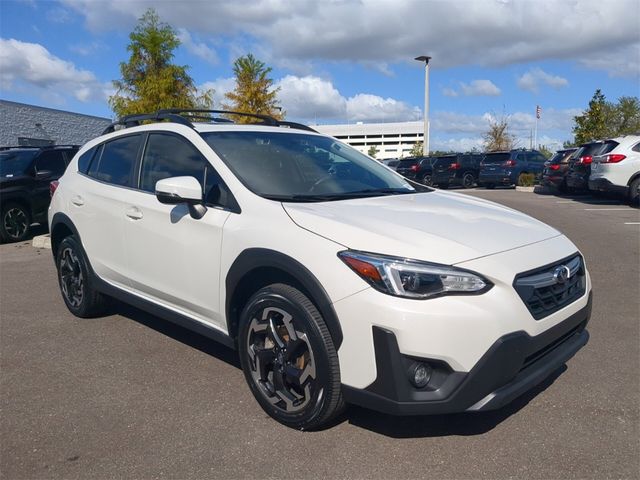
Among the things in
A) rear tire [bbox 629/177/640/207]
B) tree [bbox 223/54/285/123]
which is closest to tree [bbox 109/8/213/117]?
tree [bbox 223/54/285/123]

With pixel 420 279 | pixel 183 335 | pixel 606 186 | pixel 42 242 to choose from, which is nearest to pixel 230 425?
pixel 420 279

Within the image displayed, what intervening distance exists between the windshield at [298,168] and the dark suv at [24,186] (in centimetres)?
824

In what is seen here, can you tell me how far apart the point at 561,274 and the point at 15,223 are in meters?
10.4

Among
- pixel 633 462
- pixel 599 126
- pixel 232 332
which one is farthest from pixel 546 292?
pixel 599 126

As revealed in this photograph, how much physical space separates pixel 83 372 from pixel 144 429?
3.65 ft

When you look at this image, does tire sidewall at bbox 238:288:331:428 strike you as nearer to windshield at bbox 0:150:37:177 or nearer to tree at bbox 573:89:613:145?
windshield at bbox 0:150:37:177

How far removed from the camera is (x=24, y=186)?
10727mm

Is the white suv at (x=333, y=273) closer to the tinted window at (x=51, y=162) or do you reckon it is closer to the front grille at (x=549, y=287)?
the front grille at (x=549, y=287)

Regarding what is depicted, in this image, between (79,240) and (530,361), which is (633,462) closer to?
(530,361)

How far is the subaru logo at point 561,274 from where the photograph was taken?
119 inches

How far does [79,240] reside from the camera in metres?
5.00

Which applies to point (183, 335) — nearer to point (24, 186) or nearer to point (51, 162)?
point (24, 186)

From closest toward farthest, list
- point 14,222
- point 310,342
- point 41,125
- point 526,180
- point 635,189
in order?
1. point 310,342
2. point 14,222
3. point 635,189
4. point 526,180
5. point 41,125

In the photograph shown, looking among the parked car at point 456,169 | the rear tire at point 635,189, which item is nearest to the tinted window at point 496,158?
the parked car at point 456,169
